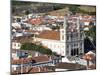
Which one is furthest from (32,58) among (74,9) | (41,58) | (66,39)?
(74,9)

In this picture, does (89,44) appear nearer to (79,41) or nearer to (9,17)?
(79,41)

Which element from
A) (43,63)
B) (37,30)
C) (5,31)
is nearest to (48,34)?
(37,30)

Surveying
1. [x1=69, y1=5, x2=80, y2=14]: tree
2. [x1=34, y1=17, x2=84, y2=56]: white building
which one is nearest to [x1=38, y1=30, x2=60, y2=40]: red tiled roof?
[x1=34, y1=17, x2=84, y2=56]: white building

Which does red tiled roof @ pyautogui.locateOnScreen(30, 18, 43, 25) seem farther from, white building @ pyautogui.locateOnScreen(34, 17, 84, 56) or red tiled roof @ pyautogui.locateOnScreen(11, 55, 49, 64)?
red tiled roof @ pyautogui.locateOnScreen(11, 55, 49, 64)

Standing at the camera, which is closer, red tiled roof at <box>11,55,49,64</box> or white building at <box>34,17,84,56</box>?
red tiled roof at <box>11,55,49,64</box>

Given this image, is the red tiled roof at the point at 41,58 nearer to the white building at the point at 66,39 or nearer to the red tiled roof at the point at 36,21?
the white building at the point at 66,39

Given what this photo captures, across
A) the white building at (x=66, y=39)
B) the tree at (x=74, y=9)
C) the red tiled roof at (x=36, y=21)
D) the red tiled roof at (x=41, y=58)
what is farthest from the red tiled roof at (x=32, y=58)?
the tree at (x=74, y=9)

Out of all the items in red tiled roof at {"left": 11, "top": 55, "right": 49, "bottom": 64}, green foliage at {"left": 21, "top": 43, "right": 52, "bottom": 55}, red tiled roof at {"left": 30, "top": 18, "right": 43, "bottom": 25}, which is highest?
red tiled roof at {"left": 30, "top": 18, "right": 43, "bottom": 25}
